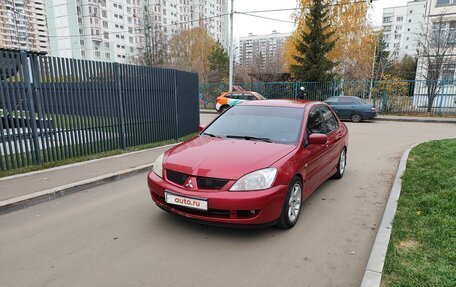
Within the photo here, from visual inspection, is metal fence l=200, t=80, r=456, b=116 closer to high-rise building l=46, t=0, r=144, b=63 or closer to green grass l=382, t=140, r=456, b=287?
green grass l=382, t=140, r=456, b=287

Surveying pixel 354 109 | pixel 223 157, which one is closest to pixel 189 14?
pixel 354 109

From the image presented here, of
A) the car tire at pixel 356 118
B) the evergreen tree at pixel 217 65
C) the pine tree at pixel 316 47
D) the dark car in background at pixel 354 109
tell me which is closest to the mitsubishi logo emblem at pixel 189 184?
the dark car in background at pixel 354 109

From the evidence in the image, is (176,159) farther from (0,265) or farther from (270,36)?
(270,36)

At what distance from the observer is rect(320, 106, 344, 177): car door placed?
5.36 meters

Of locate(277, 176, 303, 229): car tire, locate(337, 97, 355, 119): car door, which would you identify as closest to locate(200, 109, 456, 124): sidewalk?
locate(337, 97, 355, 119): car door

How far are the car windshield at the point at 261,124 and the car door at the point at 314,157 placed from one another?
0.76 feet

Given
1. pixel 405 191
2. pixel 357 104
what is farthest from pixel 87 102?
pixel 357 104

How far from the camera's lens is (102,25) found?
70375mm

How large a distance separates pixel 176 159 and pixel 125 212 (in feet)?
4.30

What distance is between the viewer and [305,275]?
10.0ft

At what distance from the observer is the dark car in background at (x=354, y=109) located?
17.9 m

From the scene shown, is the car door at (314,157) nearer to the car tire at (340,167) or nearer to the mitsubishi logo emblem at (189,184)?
the car tire at (340,167)

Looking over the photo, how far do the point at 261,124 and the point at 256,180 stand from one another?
144cm

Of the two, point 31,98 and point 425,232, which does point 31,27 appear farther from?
point 425,232
